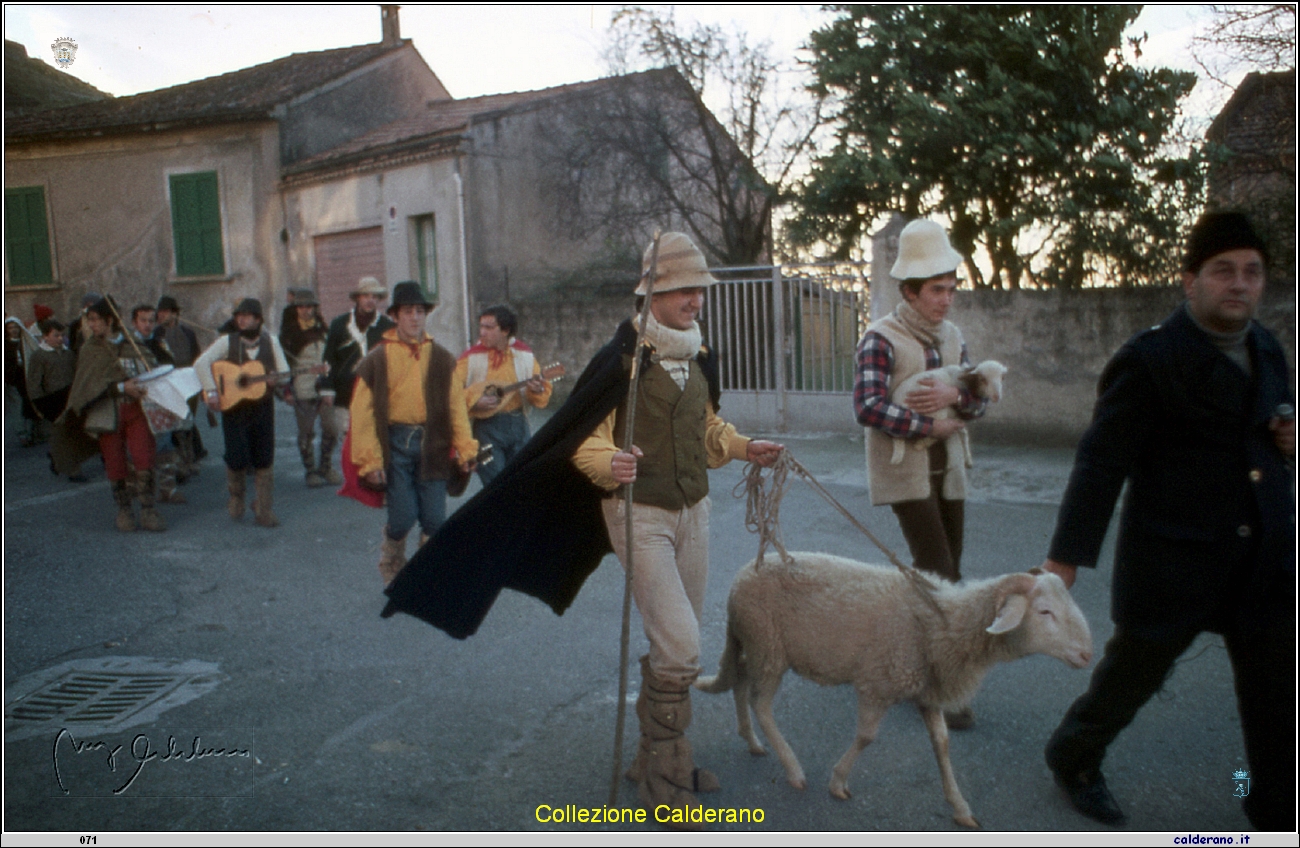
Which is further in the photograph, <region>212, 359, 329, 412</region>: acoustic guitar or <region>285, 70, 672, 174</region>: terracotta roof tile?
<region>285, 70, 672, 174</region>: terracotta roof tile

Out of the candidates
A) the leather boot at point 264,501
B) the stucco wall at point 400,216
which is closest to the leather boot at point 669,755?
the leather boot at point 264,501

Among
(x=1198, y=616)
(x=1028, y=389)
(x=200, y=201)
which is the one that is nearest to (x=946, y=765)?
(x=1198, y=616)

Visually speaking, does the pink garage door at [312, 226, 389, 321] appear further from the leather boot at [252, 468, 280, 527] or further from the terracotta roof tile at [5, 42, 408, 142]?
the leather boot at [252, 468, 280, 527]

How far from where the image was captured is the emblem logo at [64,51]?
4602 millimetres

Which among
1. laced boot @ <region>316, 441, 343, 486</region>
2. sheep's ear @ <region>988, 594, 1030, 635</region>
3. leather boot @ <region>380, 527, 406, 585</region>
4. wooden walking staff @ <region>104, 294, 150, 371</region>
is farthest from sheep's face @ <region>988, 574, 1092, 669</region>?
laced boot @ <region>316, 441, 343, 486</region>

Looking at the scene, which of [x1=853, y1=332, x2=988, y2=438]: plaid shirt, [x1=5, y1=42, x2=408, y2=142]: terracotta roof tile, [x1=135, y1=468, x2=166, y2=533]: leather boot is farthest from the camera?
[x1=5, y1=42, x2=408, y2=142]: terracotta roof tile

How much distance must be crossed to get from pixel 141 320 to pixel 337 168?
10.6 meters

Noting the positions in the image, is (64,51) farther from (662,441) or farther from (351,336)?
(351,336)

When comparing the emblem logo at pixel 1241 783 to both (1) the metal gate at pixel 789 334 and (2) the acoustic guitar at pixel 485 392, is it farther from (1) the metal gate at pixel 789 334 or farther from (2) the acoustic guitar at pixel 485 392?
(1) the metal gate at pixel 789 334

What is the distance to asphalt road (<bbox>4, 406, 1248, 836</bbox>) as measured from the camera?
358 centimetres

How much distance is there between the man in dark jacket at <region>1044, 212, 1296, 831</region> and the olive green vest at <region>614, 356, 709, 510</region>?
1349mm

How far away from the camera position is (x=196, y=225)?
20859 millimetres

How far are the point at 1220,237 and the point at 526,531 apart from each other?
103 inches

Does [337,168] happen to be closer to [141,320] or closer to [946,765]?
[141,320]
